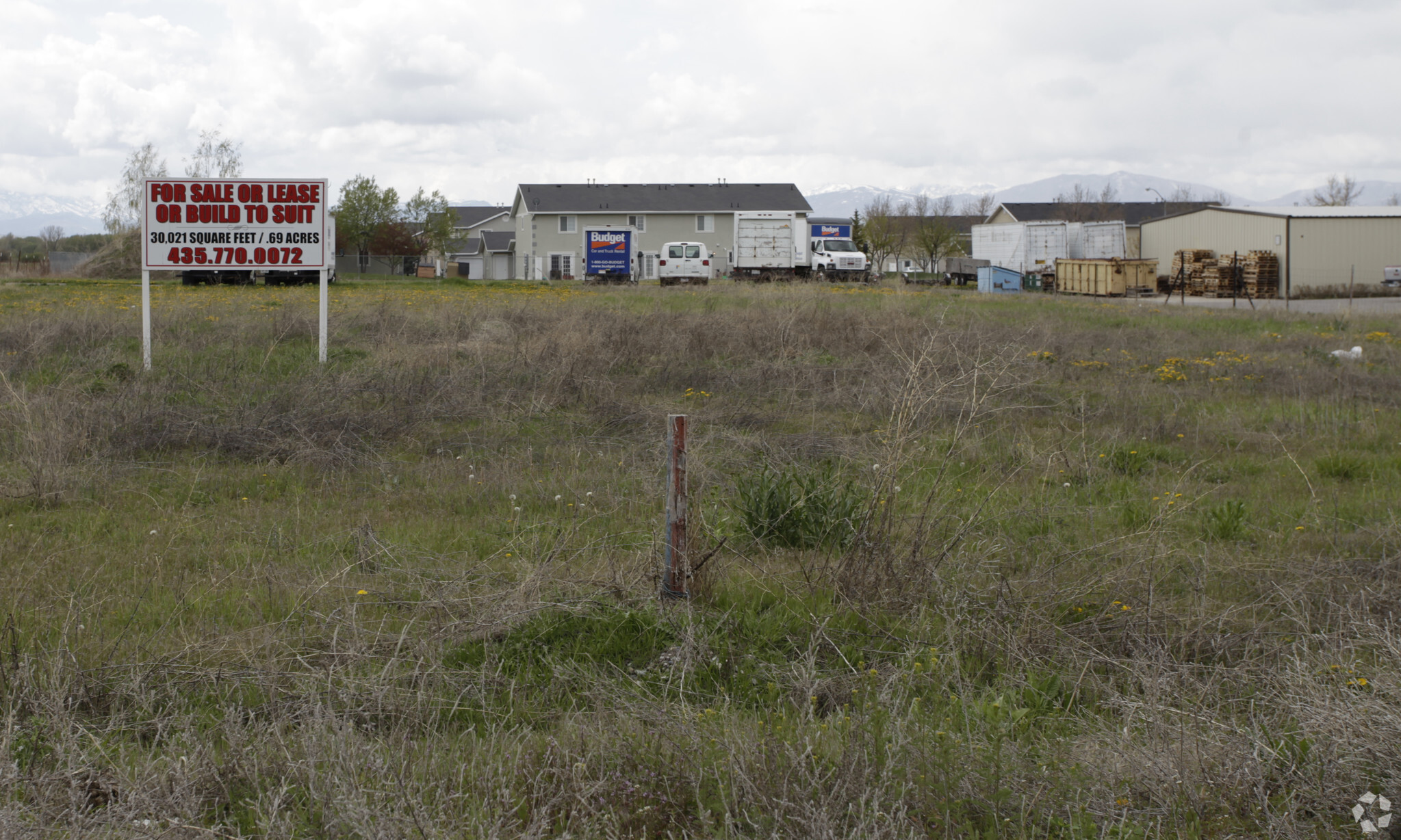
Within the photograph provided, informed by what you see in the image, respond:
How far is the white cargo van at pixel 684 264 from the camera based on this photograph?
38.6m

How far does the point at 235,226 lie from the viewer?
1348 centimetres

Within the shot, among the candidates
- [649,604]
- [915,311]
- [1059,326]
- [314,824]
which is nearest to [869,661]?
[649,604]

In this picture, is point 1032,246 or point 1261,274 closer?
point 1261,274

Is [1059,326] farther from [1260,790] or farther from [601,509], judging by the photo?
[1260,790]

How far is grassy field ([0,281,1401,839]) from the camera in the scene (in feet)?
10.5

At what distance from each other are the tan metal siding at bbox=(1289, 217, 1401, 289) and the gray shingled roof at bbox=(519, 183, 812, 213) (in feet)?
109

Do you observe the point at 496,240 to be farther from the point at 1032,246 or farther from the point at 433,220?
the point at 1032,246

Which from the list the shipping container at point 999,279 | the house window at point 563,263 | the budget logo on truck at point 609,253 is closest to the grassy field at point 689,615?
the shipping container at point 999,279

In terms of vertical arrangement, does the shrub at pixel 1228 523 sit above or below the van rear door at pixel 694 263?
below

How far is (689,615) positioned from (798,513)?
5.75 ft

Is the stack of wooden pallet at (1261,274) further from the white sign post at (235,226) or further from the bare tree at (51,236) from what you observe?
the bare tree at (51,236)

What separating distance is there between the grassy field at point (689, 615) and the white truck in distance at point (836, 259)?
31515 millimetres

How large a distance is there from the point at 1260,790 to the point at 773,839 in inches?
61.0

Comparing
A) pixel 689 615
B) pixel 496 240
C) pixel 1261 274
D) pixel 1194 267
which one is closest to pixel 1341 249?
pixel 1261 274
